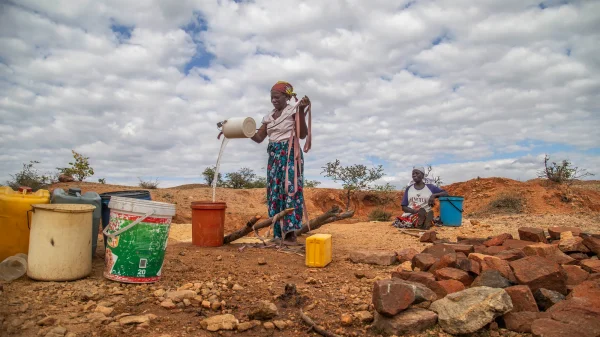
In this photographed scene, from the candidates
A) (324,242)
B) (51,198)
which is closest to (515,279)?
(324,242)

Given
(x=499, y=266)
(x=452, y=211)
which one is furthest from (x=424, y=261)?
(x=452, y=211)

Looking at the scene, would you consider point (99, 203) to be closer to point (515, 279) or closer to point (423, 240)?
point (515, 279)

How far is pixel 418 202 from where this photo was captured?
7668 mm

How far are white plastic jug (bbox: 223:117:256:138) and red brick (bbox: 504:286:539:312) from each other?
11.0 feet

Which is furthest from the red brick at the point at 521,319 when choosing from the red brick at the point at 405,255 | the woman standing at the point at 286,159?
the woman standing at the point at 286,159

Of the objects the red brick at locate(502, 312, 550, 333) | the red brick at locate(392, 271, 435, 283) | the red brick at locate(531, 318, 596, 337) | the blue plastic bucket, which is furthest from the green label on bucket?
the blue plastic bucket

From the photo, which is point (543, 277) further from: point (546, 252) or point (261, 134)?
point (261, 134)

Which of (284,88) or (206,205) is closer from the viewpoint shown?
(206,205)

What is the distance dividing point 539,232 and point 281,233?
306 centimetres

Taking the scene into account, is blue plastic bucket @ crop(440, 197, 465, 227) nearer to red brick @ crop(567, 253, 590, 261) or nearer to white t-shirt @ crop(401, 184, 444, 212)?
white t-shirt @ crop(401, 184, 444, 212)

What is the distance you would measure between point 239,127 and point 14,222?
2470 mm

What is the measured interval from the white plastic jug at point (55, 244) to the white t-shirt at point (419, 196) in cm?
581

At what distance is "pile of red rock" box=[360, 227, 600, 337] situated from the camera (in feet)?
8.09

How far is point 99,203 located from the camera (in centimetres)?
391
